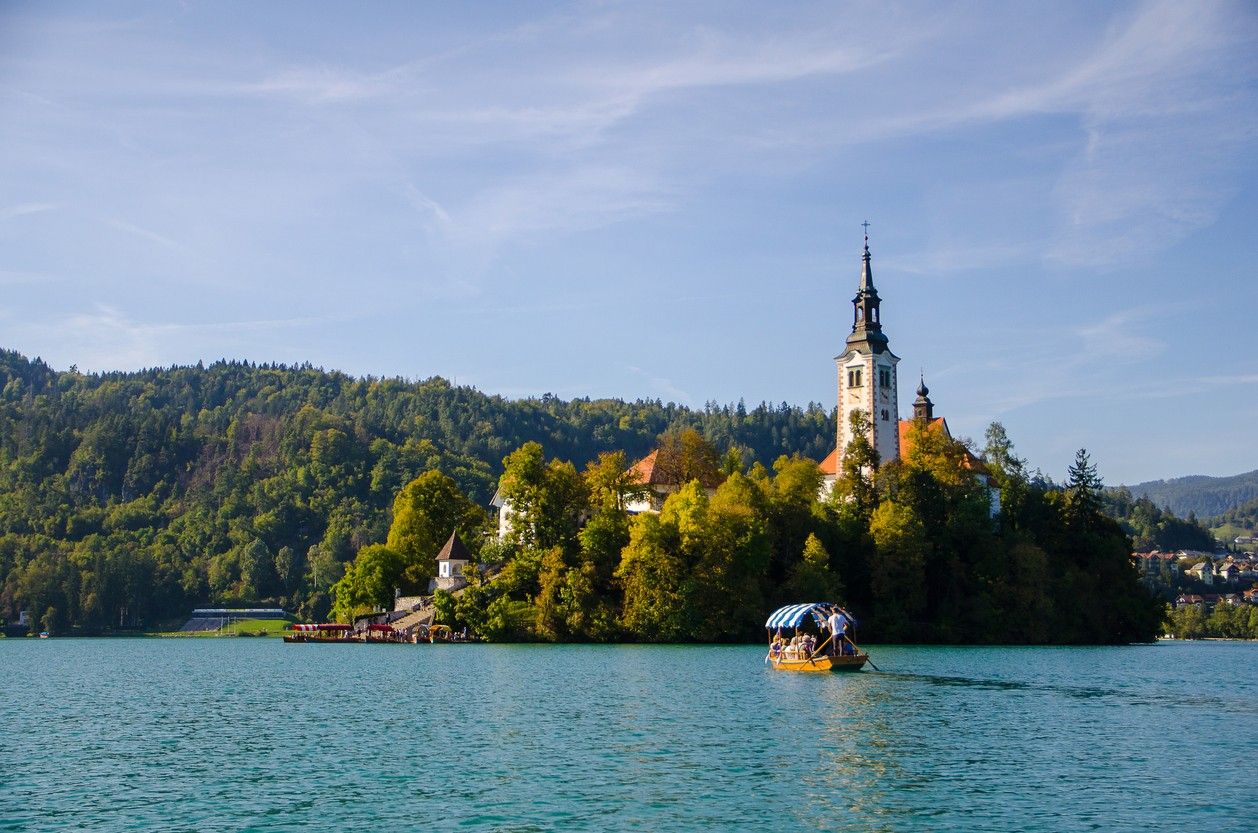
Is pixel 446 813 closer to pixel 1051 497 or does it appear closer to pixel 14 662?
pixel 14 662

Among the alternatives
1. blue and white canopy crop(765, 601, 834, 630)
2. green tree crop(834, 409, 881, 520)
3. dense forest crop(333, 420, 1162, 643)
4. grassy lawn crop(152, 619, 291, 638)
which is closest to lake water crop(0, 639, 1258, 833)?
blue and white canopy crop(765, 601, 834, 630)

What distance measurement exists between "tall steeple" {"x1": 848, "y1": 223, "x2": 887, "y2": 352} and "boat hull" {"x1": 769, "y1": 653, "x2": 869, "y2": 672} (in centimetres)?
5480

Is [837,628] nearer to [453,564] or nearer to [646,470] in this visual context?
[646,470]

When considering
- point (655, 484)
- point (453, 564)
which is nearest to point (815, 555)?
point (655, 484)

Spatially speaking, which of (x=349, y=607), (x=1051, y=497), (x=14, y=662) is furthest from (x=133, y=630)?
(x=1051, y=497)

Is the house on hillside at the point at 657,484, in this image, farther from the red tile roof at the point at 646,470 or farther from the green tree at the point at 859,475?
the green tree at the point at 859,475

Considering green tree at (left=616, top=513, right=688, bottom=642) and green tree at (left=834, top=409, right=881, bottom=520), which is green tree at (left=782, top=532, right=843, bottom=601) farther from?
green tree at (left=616, top=513, right=688, bottom=642)

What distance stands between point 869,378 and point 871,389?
1060 millimetres

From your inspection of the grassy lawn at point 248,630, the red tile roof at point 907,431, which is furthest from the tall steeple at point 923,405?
the grassy lawn at point 248,630

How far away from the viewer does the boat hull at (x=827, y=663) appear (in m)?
62.6

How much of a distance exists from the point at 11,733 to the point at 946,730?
29.8 metres

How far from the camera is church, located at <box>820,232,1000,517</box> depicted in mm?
112812

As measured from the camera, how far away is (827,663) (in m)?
62.5

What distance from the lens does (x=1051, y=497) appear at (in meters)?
112
